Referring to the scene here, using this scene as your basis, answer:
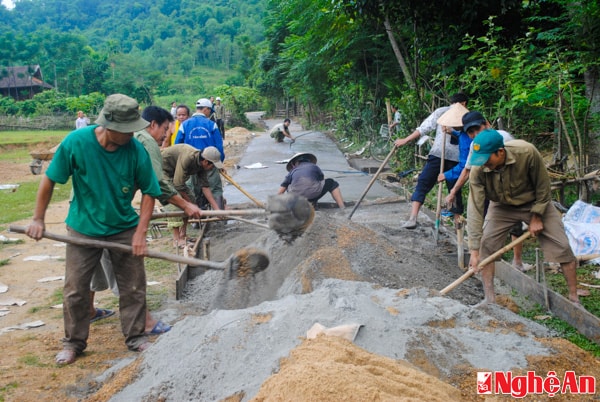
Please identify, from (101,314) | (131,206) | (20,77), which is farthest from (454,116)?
(20,77)

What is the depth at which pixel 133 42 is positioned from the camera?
4437 inches

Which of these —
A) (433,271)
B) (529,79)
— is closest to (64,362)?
(433,271)

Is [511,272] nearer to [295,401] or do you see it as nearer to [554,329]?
[554,329]

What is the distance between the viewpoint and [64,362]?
382 centimetres

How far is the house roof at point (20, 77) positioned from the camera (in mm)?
51812

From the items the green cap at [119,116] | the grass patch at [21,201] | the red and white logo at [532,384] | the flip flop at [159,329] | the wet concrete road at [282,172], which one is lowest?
the grass patch at [21,201]

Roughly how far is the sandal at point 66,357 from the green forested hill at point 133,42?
5163 centimetres

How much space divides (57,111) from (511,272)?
4438 centimetres

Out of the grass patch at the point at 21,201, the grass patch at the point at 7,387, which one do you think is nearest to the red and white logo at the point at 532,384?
the grass patch at the point at 7,387

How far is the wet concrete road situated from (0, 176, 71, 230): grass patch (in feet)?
12.6

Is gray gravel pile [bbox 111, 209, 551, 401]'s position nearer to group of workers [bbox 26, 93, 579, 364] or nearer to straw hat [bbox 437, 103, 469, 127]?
group of workers [bbox 26, 93, 579, 364]

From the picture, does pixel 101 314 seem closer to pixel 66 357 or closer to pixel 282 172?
pixel 66 357

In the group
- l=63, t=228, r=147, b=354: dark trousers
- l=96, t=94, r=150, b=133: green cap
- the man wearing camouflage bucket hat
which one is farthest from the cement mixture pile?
l=96, t=94, r=150, b=133: green cap

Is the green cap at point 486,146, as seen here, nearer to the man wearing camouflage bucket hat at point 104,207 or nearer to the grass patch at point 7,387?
the man wearing camouflage bucket hat at point 104,207
